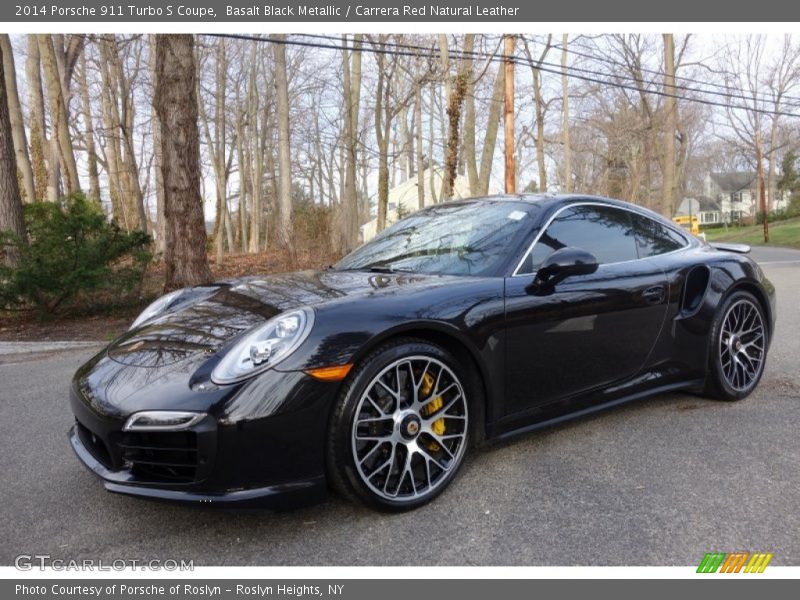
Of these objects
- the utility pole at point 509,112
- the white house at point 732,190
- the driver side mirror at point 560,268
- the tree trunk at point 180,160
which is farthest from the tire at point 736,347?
the white house at point 732,190

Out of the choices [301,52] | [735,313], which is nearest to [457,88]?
[735,313]

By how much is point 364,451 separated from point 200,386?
2.28 ft

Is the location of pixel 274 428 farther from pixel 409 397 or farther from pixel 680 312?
pixel 680 312

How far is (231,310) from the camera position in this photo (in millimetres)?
2822

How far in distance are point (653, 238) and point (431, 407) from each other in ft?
6.60

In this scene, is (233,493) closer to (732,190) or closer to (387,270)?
(387,270)

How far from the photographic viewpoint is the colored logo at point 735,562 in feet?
6.98

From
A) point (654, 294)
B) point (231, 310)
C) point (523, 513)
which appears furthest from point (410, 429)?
point (654, 294)

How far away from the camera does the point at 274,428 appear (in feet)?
7.33

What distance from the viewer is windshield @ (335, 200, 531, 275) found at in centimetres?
312

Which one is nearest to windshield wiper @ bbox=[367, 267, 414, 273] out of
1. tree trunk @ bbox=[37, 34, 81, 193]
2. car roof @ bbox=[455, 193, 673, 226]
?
car roof @ bbox=[455, 193, 673, 226]

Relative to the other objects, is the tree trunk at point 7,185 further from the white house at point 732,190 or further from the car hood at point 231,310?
the white house at point 732,190

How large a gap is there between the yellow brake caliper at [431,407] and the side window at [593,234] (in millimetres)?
897
